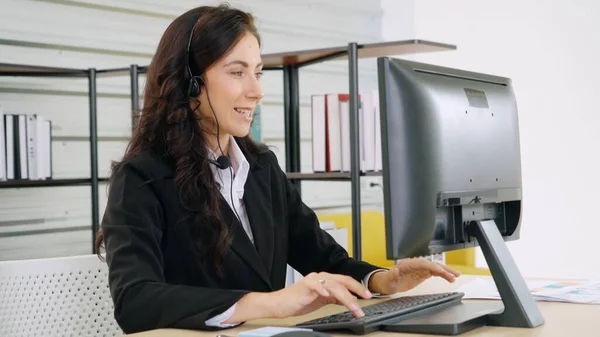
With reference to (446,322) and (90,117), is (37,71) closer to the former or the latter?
(90,117)

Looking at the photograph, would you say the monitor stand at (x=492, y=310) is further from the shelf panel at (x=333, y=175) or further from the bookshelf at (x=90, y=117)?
the bookshelf at (x=90, y=117)

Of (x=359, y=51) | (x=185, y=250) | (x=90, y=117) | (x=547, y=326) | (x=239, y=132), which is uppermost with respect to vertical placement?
(x=359, y=51)

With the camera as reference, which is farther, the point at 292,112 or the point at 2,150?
the point at 292,112

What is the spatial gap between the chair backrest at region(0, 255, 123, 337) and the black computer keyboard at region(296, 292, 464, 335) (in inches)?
23.5

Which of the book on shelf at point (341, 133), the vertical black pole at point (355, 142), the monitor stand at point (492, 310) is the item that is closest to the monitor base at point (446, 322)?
the monitor stand at point (492, 310)

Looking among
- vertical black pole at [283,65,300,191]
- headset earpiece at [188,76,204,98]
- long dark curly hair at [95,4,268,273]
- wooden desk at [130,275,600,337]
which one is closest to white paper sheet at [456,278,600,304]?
wooden desk at [130,275,600,337]

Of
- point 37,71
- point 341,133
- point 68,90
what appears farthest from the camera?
point 68,90

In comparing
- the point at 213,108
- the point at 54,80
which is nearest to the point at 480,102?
the point at 213,108

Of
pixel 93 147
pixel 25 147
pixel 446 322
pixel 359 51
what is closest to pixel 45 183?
pixel 25 147

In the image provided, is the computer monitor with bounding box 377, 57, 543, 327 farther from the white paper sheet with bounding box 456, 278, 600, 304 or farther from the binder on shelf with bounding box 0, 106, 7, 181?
the binder on shelf with bounding box 0, 106, 7, 181

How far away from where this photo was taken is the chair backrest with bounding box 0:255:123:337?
1.85 meters

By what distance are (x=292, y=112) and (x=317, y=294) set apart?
2.40 metres

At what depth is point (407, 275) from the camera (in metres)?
1.88

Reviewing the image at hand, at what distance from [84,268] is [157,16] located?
233 cm
